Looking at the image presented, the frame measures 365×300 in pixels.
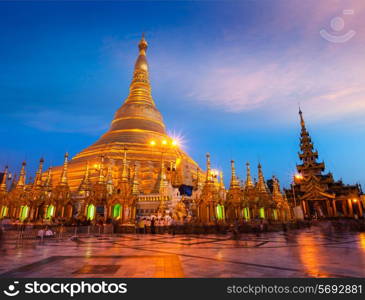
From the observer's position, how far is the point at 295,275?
4648 mm

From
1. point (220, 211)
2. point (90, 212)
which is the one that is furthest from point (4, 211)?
point (220, 211)

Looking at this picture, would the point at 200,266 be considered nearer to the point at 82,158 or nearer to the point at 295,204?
the point at 82,158

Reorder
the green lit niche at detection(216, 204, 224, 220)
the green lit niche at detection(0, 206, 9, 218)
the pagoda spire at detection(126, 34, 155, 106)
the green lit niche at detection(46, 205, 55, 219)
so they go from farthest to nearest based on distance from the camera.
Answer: the pagoda spire at detection(126, 34, 155, 106), the green lit niche at detection(0, 206, 9, 218), the green lit niche at detection(46, 205, 55, 219), the green lit niche at detection(216, 204, 224, 220)

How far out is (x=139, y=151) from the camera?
3784 cm

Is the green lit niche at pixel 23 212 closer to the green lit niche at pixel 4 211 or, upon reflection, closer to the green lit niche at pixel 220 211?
the green lit niche at pixel 4 211

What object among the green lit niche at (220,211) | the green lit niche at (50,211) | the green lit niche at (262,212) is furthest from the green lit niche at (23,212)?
the green lit niche at (262,212)

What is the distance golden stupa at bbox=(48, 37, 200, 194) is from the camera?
A: 111 ft

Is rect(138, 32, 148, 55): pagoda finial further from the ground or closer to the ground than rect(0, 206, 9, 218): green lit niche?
further from the ground

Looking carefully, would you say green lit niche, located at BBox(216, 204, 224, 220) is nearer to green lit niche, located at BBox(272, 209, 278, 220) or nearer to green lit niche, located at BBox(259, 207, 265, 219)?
green lit niche, located at BBox(259, 207, 265, 219)

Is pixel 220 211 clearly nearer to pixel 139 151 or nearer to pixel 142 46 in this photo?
pixel 139 151

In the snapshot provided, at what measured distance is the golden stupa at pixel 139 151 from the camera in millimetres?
33719

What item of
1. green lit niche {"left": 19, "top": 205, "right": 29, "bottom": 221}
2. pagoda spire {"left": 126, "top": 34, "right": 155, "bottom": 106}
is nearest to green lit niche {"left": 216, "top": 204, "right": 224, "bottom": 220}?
green lit niche {"left": 19, "top": 205, "right": 29, "bottom": 221}

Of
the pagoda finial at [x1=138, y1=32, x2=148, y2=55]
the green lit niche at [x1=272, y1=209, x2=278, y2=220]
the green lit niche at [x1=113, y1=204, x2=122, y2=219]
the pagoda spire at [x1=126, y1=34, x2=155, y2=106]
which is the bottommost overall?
the green lit niche at [x1=272, y1=209, x2=278, y2=220]

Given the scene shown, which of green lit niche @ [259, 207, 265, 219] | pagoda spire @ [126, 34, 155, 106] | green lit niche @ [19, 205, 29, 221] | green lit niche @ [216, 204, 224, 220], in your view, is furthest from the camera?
pagoda spire @ [126, 34, 155, 106]
